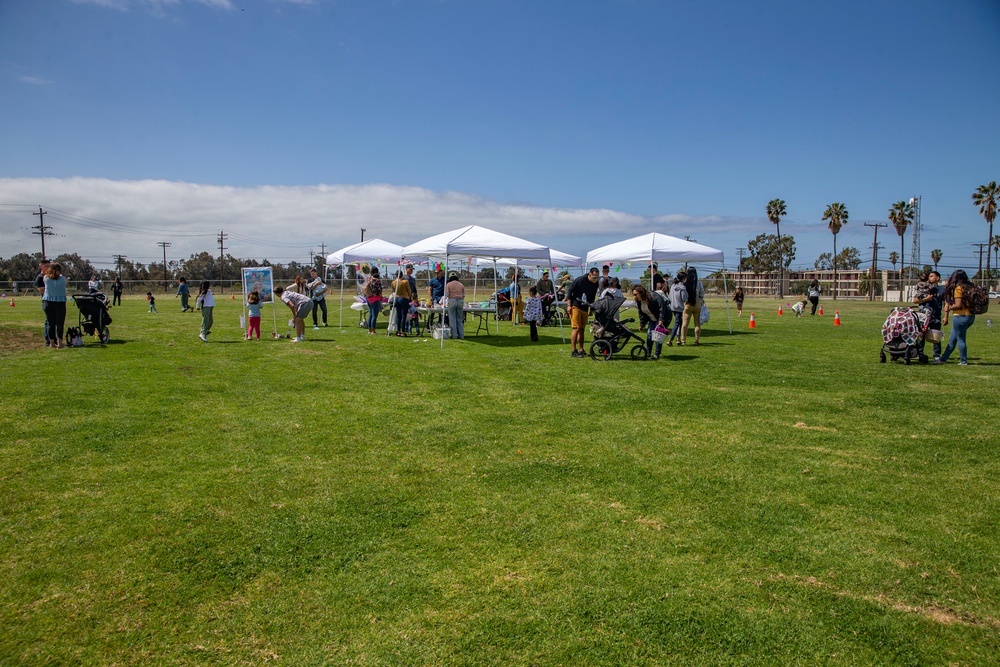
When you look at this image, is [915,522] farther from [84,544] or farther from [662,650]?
[84,544]

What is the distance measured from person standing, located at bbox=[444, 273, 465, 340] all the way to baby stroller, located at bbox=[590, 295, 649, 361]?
177 inches

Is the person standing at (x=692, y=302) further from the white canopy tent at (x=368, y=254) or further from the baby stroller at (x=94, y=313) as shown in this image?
the baby stroller at (x=94, y=313)

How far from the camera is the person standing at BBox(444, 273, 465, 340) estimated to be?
51.5ft

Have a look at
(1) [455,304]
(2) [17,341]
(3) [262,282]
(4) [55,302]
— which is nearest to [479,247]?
(1) [455,304]

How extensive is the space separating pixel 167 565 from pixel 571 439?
12.3 ft

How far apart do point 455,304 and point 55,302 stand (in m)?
8.51

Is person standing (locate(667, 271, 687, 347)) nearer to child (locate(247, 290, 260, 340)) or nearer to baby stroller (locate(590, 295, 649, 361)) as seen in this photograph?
baby stroller (locate(590, 295, 649, 361))

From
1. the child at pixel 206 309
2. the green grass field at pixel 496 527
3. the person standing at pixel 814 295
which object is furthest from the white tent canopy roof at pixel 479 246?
the person standing at pixel 814 295

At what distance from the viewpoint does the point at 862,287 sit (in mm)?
60281

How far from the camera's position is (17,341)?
14.3 meters

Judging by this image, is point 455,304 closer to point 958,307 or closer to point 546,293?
point 546,293

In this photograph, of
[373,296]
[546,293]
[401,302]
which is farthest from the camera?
[546,293]

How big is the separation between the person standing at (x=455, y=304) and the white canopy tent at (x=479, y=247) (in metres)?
0.77

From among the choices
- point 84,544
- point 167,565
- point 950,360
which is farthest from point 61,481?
point 950,360
